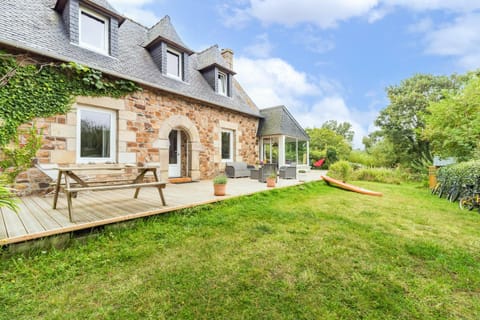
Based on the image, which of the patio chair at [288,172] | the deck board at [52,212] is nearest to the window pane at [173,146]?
the deck board at [52,212]

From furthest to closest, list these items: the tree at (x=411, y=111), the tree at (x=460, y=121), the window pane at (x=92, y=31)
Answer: the tree at (x=411, y=111) → the tree at (x=460, y=121) → the window pane at (x=92, y=31)

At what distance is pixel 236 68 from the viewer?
37.1 ft

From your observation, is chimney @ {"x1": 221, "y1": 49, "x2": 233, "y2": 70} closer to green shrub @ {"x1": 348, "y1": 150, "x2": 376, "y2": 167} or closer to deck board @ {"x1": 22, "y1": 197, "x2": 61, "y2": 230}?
deck board @ {"x1": 22, "y1": 197, "x2": 61, "y2": 230}

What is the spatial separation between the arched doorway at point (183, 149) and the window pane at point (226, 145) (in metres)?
1.59

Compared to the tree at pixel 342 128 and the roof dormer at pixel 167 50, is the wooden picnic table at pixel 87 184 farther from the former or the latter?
the tree at pixel 342 128

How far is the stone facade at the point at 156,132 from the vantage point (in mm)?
4901

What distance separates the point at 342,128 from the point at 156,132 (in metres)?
47.2

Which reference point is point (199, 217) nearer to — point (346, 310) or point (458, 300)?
point (346, 310)

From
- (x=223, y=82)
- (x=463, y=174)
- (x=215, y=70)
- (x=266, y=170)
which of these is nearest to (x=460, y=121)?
(x=463, y=174)

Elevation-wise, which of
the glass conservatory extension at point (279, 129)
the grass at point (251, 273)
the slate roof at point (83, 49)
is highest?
the slate roof at point (83, 49)

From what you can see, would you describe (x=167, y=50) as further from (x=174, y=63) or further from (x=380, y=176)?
(x=380, y=176)

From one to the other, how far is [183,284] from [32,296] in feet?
4.25

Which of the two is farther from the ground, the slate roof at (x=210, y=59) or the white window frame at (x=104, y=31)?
the slate roof at (x=210, y=59)

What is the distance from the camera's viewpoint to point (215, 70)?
30.3 ft
